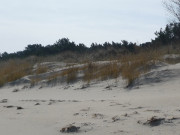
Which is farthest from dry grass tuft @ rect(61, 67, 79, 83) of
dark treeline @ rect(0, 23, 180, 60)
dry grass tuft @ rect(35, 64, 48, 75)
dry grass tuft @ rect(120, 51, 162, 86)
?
dark treeline @ rect(0, 23, 180, 60)

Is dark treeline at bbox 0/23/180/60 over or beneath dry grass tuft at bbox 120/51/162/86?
over

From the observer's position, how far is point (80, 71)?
1146cm

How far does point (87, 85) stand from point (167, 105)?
14.3 feet

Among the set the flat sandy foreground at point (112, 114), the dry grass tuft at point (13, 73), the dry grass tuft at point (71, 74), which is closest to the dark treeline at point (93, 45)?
the dry grass tuft at point (13, 73)

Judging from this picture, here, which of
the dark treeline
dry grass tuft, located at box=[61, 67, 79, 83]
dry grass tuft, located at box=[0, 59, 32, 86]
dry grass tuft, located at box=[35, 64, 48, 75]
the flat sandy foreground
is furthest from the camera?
the dark treeline

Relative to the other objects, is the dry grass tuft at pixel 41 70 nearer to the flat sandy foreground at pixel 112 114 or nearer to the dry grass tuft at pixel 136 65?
the dry grass tuft at pixel 136 65

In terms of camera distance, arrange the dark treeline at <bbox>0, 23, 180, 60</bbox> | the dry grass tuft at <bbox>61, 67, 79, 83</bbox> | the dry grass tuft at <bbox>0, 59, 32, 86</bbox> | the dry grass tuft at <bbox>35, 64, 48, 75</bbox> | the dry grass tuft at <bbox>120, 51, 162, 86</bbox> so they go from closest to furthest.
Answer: the dry grass tuft at <bbox>120, 51, 162, 86</bbox> < the dry grass tuft at <bbox>61, 67, 79, 83</bbox> < the dry grass tuft at <bbox>0, 59, 32, 86</bbox> < the dry grass tuft at <bbox>35, 64, 48, 75</bbox> < the dark treeline at <bbox>0, 23, 180, 60</bbox>

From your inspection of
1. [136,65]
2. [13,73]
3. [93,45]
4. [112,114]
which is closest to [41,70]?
[13,73]

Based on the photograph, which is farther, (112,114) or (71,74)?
(71,74)

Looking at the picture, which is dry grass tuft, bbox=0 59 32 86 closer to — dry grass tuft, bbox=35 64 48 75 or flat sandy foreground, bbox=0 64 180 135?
dry grass tuft, bbox=35 64 48 75

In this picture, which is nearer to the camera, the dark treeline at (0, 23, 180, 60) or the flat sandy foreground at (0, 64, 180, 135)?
the flat sandy foreground at (0, 64, 180, 135)

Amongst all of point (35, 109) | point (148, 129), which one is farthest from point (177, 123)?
point (35, 109)

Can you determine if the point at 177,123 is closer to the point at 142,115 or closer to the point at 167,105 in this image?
the point at 142,115

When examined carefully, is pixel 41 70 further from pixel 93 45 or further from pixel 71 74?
pixel 93 45
